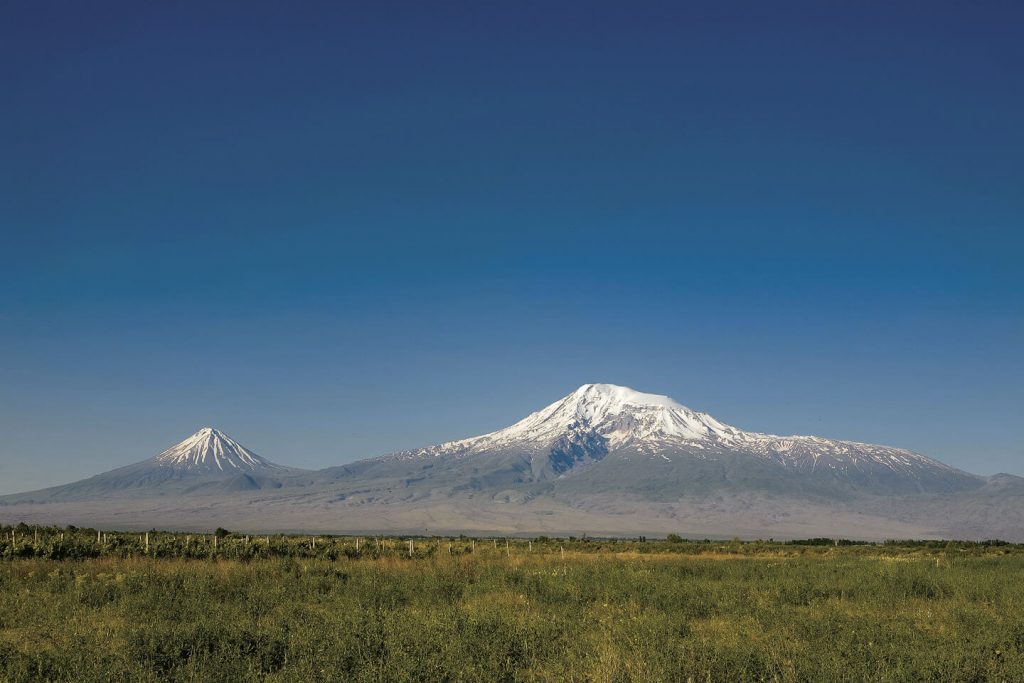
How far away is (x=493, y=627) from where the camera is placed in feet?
56.6

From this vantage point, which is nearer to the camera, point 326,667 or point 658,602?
point 326,667

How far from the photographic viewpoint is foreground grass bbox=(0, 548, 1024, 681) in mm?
13906

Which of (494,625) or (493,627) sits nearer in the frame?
(493,627)

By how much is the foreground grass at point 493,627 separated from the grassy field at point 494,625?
0.06 meters

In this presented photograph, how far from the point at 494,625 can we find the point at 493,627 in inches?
5.0

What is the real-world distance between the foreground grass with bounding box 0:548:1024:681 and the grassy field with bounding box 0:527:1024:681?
0.20 feet

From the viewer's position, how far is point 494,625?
17375mm

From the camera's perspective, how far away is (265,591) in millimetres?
24062

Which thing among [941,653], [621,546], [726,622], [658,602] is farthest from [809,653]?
[621,546]

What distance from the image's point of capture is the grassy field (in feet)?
45.6

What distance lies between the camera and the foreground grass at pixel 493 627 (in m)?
13.9

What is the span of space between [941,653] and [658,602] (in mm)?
8836

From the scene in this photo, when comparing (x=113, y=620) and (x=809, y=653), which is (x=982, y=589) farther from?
(x=113, y=620)

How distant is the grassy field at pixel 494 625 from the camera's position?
13.9 metres
